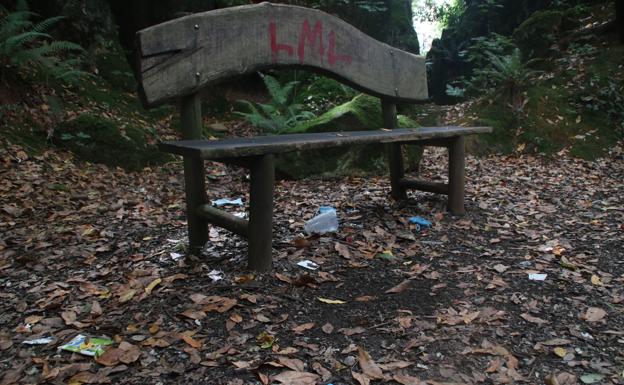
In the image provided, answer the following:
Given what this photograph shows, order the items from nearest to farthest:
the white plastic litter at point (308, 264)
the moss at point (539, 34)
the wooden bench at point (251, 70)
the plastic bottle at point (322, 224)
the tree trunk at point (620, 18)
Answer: the wooden bench at point (251, 70) < the white plastic litter at point (308, 264) < the plastic bottle at point (322, 224) < the tree trunk at point (620, 18) < the moss at point (539, 34)

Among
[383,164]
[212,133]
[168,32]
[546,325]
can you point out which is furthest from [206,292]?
[212,133]

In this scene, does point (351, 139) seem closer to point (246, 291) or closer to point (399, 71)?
point (246, 291)

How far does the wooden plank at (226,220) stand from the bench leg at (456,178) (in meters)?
2.03

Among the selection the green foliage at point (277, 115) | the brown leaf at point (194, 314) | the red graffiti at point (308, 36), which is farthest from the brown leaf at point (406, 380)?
the green foliage at point (277, 115)

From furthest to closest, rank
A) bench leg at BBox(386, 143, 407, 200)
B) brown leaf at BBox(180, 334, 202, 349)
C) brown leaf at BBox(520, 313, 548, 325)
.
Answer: bench leg at BBox(386, 143, 407, 200)
brown leaf at BBox(520, 313, 548, 325)
brown leaf at BBox(180, 334, 202, 349)

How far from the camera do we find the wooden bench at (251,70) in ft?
8.41

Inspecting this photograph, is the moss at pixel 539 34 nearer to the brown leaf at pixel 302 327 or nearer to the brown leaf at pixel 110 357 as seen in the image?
the brown leaf at pixel 302 327

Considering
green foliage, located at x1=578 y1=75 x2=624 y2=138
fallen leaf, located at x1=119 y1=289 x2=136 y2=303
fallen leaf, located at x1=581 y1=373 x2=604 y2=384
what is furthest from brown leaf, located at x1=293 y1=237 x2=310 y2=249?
green foliage, located at x1=578 y1=75 x2=624 y2=138

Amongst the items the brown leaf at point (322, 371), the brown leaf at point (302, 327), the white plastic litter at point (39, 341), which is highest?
the white plastic litter at point (39, 341)

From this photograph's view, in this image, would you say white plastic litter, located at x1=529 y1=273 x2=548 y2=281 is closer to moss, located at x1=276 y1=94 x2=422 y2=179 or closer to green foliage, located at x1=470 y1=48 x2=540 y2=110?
moss, located at x1=276 y1=94 x2=422 y2=179

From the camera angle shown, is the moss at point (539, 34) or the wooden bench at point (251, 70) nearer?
the wooden bench at point (251, 70)

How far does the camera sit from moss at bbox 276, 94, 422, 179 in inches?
213

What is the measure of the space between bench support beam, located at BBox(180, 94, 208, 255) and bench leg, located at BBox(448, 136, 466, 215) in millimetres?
2130

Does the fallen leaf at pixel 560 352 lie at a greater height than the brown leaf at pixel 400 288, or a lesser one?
lesser
